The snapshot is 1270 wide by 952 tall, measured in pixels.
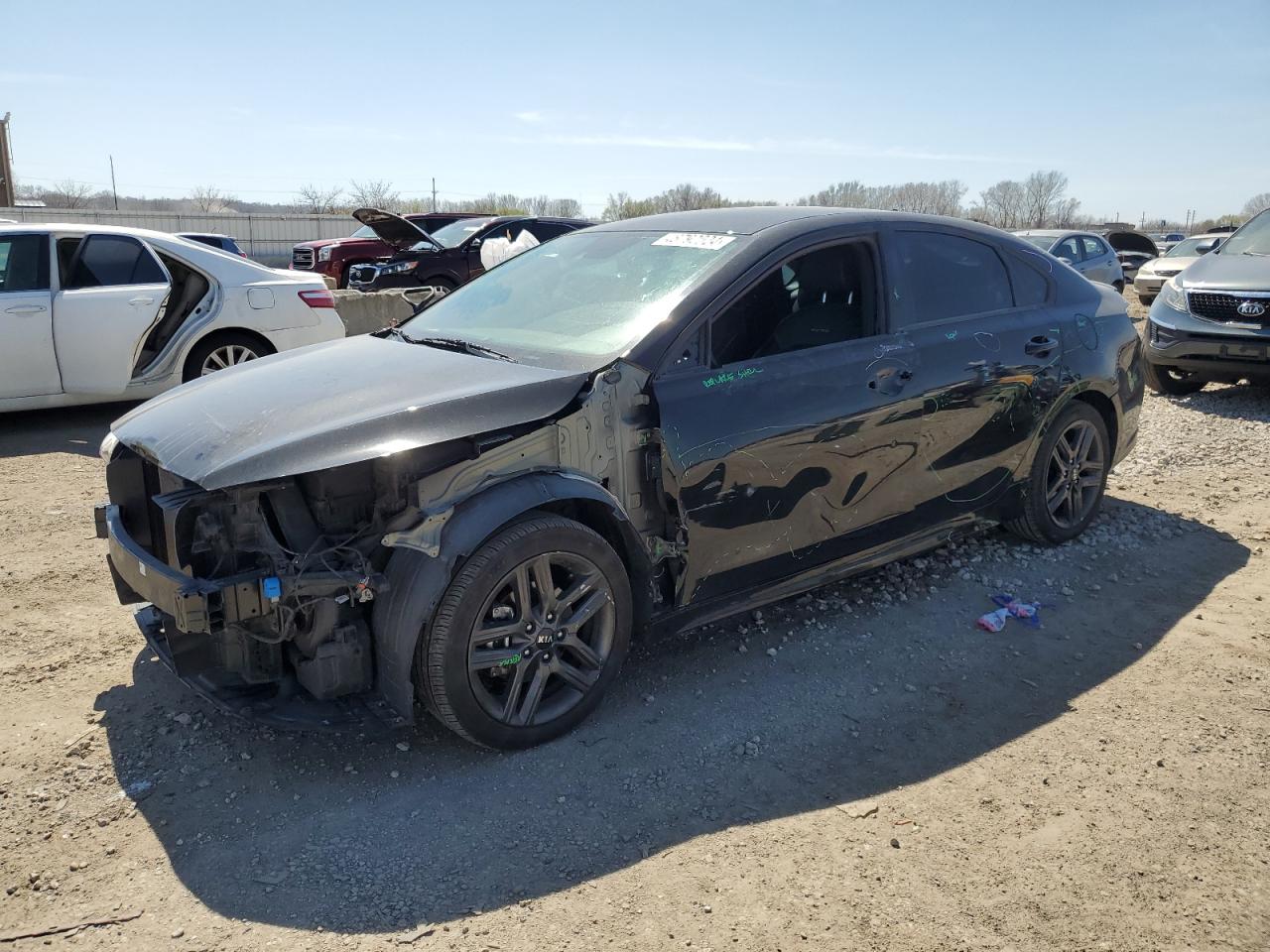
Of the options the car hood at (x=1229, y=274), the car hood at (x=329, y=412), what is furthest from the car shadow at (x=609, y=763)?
the car hood at (x=1229, y=274)

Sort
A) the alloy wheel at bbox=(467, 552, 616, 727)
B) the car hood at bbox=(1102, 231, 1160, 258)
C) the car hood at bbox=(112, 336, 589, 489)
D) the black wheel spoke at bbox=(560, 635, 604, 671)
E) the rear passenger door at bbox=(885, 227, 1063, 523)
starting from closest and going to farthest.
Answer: the car hood at bbox=(112, 336, 589, 489), the alloy wheel at bbox=(467, 552, 616, 727), the black wheel spoke at bbox=(560, 635, 604, 671), the rear passenger door at bbox=(885, 227, 1063, 523), the car hood at bbox=(1102, 231, 1160, 258)

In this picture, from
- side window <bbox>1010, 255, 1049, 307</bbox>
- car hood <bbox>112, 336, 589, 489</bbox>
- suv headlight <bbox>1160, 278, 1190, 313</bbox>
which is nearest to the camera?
car hood <bbox>112, 336, 589, 489</bbox>

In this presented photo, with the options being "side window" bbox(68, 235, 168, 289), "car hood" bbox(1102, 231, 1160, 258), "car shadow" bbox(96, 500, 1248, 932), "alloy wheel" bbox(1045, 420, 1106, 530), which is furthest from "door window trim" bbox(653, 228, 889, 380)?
"car hood" bbox(1102, 231, 1160, 258)

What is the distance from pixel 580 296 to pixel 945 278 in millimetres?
1735

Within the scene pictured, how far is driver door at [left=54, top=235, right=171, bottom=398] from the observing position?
23.8ft

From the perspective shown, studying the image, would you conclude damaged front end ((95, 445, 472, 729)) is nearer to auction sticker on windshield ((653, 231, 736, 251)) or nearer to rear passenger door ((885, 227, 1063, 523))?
auction sticker on windshield ((653, 231, 736, 251))

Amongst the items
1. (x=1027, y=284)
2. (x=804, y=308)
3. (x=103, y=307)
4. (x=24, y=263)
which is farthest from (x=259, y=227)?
(x=804, y=308)

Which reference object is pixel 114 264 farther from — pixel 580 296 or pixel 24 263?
pixel 580 296

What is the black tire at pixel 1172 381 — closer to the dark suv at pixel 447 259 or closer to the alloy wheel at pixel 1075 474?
the alloy wheel at pixel 1075 474

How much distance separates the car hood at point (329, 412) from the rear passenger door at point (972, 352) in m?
1.76

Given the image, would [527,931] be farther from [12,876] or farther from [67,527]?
[67,527]

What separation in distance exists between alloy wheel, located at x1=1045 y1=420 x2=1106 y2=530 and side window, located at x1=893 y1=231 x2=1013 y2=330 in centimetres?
87

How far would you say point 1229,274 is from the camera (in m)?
8.96

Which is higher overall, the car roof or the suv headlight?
the car roof
